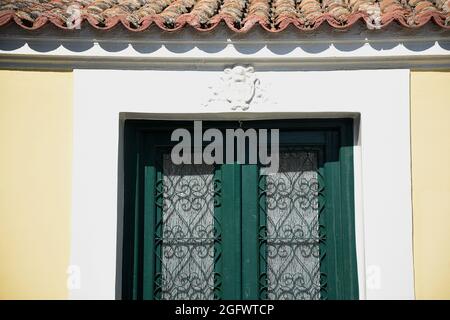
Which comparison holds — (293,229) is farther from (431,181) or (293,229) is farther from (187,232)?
(431,181)

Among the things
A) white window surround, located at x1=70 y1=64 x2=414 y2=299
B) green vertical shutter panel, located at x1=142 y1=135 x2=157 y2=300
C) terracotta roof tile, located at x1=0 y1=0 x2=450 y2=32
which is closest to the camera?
terracotta roof tile, located at x1=0 y1=0 x2=450 y2=32

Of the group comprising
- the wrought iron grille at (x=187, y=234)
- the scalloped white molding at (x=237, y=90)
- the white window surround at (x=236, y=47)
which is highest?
the white window surround at (x=236, y=47)

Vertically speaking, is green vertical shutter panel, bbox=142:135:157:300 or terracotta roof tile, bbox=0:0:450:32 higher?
terracotta roof tile, bbox=0:0:450:32

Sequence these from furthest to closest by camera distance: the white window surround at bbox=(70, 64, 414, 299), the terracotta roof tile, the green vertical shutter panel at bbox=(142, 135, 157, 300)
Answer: the green vertical shutter panel at bbox=(142, 135, 157, 300)
the white window surround at bbox=(70, 64, 414, 299)
the terracotta roof tile

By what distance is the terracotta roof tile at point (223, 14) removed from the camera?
5.79 metres

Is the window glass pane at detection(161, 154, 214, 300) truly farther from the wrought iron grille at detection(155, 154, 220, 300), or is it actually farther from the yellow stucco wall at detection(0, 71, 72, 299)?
the yellow stucco wall at detection(0, 71, 72, 299)

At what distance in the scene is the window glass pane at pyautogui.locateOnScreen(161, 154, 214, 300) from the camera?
246 inches

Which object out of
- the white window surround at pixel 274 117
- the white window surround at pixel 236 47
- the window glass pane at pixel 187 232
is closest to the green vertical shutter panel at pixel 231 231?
the window glass pane at pixel 187 232

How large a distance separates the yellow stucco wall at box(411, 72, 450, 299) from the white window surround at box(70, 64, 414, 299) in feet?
0.27

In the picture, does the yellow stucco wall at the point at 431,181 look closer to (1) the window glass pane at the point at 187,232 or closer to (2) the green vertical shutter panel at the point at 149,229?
(1) the window glass pane at the point at 187,232

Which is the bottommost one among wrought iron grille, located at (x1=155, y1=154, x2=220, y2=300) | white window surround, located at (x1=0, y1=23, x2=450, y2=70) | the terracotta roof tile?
wrought iron grille, located at (x1=155, y1=154, x2=220, y2=300)

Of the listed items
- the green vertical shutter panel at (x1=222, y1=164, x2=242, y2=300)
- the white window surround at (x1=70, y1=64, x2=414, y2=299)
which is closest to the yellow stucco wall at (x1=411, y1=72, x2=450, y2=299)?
the white window surround at (x1=70, y1=64, x2=414, y2=299)
